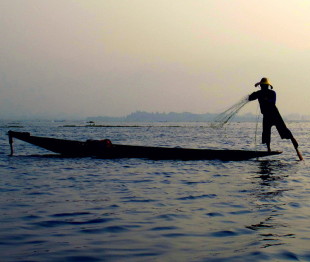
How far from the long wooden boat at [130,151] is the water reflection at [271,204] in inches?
97.9

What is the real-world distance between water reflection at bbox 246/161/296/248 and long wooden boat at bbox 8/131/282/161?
2488 millimetres

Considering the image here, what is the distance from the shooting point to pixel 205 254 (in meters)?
4.87

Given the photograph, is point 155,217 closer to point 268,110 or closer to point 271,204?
point 271,204

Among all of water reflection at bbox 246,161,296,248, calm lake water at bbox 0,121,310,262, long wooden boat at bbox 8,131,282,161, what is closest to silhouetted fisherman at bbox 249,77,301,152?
long wooden boat at bbox 8,131,282,161

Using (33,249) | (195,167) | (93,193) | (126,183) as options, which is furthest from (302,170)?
(33,249)

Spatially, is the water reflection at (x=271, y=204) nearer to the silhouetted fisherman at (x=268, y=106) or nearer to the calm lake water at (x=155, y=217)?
the calm lake water at (x=155, y=217)

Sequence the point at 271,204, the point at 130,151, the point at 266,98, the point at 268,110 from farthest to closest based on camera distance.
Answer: the point at 130,151, the point at 268,110, the point at 266,98, the point at 271,204

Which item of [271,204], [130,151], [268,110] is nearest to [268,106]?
[268,110]

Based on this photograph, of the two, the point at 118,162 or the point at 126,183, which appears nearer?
the point at 126,183

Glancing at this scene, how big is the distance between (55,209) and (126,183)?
3730 millimetres

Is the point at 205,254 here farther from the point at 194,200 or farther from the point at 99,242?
the point at 194,200

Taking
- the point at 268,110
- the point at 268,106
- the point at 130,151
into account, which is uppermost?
the point at 268,106

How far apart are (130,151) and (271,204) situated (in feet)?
36.2

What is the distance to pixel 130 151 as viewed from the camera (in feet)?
60.4
